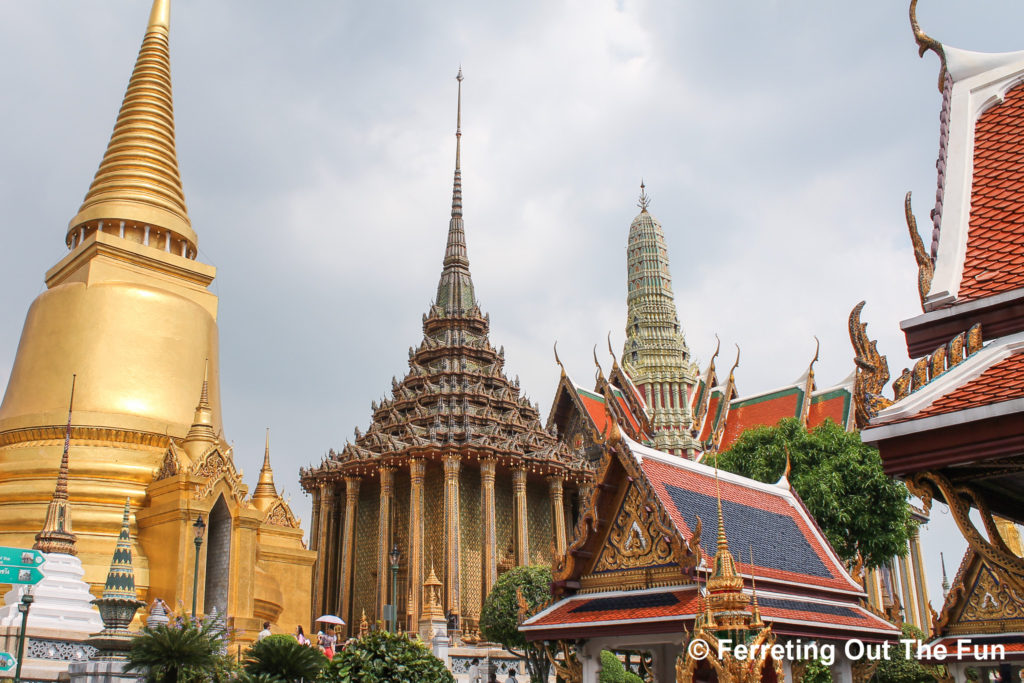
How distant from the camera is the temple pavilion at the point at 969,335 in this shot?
422 centimetres

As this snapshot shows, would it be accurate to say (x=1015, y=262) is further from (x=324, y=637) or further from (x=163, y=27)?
(x=163, y=27)

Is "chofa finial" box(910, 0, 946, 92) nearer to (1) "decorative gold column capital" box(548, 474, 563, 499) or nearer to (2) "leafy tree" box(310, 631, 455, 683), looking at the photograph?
(2) "leafy tree" box(310, 631, 455, 683)

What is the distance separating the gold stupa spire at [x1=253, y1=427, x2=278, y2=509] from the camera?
23.5 metres

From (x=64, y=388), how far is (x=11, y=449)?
1.79 m

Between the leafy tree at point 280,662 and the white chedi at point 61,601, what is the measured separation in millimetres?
5220

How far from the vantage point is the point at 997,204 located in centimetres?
552

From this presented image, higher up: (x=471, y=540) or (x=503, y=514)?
(x=503, y=514)

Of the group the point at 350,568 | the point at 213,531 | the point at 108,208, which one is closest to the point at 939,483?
the point at 213,531

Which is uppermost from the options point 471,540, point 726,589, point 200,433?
point 200,433

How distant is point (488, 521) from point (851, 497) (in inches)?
426

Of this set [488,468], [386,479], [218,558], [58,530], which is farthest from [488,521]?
[58,530]

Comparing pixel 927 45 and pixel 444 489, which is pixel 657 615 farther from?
pixel 444 489

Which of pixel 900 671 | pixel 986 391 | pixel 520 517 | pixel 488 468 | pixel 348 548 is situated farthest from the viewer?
pixel 348 548

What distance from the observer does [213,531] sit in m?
19.3
